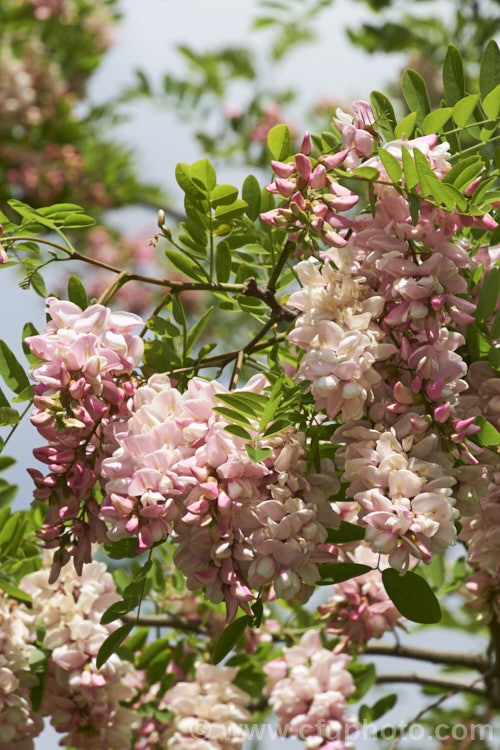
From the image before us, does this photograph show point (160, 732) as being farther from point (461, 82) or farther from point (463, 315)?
point (461, 82)

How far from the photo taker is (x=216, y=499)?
92cm

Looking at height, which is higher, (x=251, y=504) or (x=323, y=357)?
(x=323, y=357)

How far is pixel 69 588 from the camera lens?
152 centimetres

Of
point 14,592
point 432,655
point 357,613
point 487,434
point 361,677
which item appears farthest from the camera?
point 432,655

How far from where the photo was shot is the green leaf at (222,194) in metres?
1.11

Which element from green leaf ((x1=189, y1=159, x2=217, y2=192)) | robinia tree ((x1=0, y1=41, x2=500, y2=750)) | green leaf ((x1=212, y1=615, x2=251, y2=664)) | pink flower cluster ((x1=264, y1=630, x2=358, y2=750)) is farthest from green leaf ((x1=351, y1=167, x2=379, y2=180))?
pink flower cluster ((x1=264, y1=630, x2=358, y2=750))

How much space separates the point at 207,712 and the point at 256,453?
3.08ft

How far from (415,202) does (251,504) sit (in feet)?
1.27

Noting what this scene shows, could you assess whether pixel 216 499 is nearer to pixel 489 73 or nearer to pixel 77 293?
pixel 77 293

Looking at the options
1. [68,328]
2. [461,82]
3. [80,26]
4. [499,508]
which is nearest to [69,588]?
[68,328]

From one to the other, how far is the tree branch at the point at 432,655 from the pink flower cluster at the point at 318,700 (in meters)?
0.21

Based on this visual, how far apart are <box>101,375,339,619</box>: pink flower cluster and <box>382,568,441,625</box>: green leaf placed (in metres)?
0.09

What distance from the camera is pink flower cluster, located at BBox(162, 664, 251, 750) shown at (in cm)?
164

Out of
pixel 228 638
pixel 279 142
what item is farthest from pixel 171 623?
pixel 279 142
